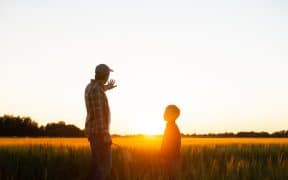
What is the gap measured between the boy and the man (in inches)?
48.8

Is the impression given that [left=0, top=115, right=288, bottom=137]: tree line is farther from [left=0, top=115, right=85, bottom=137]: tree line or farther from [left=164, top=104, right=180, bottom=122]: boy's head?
[left=164, top=104, right=180, bottom=122]: boy's head

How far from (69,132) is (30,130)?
9.77 ft

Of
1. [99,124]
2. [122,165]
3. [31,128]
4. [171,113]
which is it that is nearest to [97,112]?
[99,124]

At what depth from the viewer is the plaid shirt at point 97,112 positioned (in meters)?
7.04

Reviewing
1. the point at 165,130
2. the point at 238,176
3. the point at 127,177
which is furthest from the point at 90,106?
the point at 238,176

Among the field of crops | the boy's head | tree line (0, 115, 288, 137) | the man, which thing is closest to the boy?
the boy's head

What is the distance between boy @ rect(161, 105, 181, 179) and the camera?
797cm

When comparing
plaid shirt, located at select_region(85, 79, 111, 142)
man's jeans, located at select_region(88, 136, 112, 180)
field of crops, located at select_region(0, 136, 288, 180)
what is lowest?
field of crops, located at select_region(0, 136, 288, 180)

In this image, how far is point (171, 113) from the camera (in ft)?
26.3

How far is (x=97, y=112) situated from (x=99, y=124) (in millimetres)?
172

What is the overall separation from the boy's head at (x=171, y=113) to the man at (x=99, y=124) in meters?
1.25

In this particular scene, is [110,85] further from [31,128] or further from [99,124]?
[31,128]

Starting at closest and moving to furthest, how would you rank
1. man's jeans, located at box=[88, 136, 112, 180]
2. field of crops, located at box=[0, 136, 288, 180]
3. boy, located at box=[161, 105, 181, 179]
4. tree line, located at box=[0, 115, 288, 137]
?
1. man's jeans, located at box=[88, 136, 112, 180]
2. boy, located at box=[161, 105, 181, 179]
3. field of crops, located at box=[0, 136, 288, 180]
4. tree line, located at box=[0, 115, 288, 137]

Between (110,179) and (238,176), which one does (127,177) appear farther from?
(238,176)
